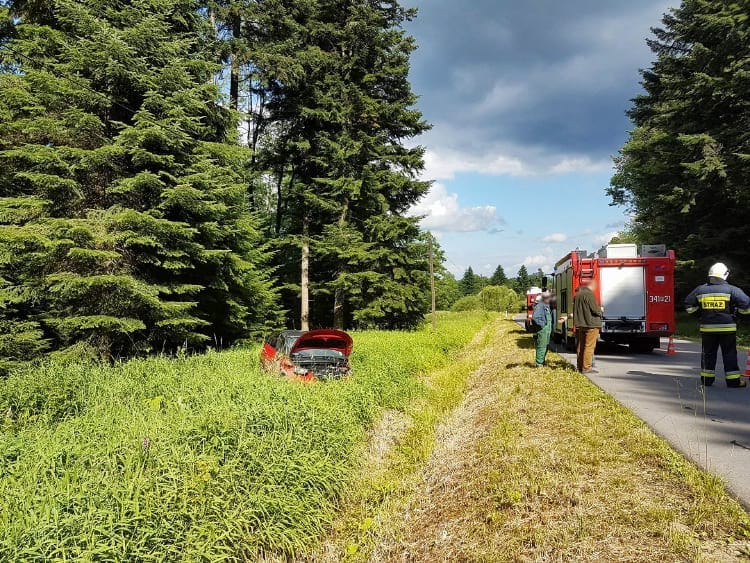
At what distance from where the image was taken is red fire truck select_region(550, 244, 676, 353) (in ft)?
37.2

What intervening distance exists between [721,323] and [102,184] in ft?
45.8

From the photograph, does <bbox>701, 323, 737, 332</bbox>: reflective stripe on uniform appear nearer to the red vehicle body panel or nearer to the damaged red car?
the red vehicle body panel

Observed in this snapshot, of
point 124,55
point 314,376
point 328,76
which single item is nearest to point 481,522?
point 314,376

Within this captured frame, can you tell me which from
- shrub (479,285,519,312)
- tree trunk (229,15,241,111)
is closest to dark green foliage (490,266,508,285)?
shrub (479,285,519,312)

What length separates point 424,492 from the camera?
4.11 meters

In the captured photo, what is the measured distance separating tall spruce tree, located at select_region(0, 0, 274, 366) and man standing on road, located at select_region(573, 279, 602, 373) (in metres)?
9.37

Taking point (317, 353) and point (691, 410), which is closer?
point (691, 410)

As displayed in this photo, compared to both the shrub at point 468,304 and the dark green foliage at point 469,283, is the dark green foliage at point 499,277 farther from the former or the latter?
the shrub at point 468,304

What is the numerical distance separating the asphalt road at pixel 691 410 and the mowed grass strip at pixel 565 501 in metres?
0.22

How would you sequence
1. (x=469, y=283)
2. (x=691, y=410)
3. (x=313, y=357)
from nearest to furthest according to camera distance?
1. (x=691, y=410)
2. (x=313, y=357)
3. (x=469, y=283)

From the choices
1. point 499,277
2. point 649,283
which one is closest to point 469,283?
point 499,277

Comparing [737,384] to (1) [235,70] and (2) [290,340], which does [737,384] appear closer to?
(2) [290,340]

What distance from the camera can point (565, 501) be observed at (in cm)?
337

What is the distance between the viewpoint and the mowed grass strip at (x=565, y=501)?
9.20 ft
